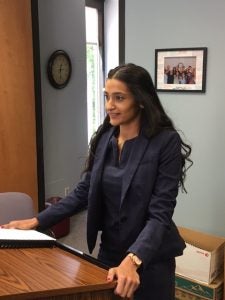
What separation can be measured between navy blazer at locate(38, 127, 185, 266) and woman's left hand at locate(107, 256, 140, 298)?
17 cm

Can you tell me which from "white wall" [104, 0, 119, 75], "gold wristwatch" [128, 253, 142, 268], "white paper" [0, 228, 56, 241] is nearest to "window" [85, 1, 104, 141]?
"white wall" [104, 0, 119, 75]

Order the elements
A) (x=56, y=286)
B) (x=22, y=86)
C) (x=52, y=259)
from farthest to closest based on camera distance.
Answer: (x=22, y=86) → (x=52, y=259) → (x=56, y=286)

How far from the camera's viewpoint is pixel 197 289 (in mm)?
2457

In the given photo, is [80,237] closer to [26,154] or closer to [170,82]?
[26,154]

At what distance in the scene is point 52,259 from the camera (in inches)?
41.3

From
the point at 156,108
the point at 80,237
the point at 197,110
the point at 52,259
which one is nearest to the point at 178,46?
the point at 197,110

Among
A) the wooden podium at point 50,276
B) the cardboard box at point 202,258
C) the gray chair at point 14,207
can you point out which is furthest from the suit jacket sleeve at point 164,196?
the cardboard box at point 202,258

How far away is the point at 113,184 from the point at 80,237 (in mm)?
2503

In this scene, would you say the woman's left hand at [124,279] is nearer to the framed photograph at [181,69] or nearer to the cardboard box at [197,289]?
the cardboard box at [197,289]

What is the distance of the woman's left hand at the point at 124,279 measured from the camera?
3.17 ft

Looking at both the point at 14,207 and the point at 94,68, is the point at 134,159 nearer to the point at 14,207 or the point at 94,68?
the point at 14,207

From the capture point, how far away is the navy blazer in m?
1.30

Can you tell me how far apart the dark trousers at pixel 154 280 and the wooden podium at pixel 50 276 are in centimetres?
42

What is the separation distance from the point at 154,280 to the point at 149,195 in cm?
34
